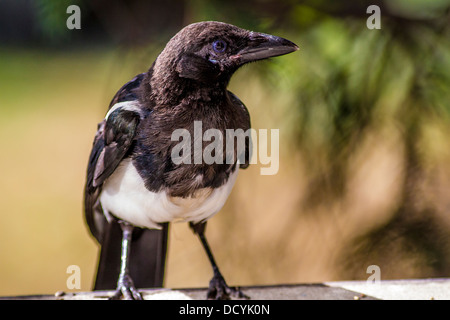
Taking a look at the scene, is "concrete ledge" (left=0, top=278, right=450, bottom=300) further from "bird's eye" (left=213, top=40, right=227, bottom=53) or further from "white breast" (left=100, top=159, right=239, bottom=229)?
"bird's eye" (left=213, top=40, right=227, bottom=53)

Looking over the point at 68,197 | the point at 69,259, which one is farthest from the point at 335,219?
the point at 68,197

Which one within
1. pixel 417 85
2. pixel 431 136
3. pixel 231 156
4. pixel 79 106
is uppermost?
pixel 79 106

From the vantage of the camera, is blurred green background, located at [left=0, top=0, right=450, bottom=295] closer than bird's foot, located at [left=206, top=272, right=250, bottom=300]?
No

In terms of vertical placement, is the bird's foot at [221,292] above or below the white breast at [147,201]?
below

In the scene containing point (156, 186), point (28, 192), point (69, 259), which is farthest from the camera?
point (28, 192)

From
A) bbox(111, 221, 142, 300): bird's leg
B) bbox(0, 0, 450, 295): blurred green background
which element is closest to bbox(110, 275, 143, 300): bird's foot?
bbox(111, 221, 142, 300): bird's leg

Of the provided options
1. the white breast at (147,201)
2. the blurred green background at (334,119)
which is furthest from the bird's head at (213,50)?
the blurred green background at (334,119)

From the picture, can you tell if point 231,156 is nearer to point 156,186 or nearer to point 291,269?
point 156,186

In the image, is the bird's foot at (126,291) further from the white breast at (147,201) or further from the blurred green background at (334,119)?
the blurred green background at (334,119)
